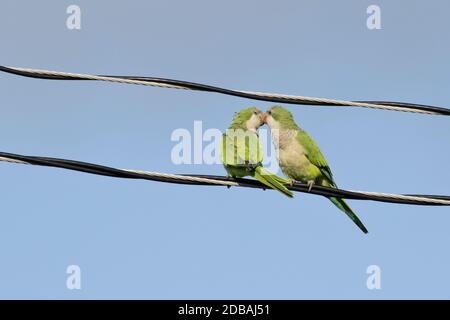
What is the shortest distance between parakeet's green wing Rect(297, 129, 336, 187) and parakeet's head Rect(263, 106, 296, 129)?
21cm

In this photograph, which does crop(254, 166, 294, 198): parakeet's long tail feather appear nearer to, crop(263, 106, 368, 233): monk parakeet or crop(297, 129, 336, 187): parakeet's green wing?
crop(263, 106, 368, 233): monk parakeet

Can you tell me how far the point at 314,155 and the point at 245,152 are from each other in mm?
1514

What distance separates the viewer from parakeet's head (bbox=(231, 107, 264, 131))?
854cm

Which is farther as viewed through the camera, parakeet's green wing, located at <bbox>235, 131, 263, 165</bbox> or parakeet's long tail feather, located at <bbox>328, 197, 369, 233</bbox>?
parakeet's long tail feather, located at <bbox>328, 197, 369, 233</bbox>

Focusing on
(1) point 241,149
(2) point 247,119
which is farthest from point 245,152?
(2) point 247,119

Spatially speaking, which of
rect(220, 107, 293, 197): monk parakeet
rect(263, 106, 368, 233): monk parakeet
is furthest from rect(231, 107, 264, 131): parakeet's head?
rect(263, 106, 368, 233): monk parakeet

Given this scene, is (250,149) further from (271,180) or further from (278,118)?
(278,118)

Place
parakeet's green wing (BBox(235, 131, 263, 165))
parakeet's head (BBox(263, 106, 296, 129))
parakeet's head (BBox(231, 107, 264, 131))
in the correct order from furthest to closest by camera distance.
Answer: parakeet's head (BBox(263, 106, 296, 129)) → parakeet's head (BBox(231, 107, 264, 131)) → parakeet's green wing (BBox(235, 131, 263, 165))

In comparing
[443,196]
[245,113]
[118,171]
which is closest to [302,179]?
[245,113]

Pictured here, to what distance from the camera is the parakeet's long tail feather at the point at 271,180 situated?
23.3 ft

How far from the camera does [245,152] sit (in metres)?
7.83
